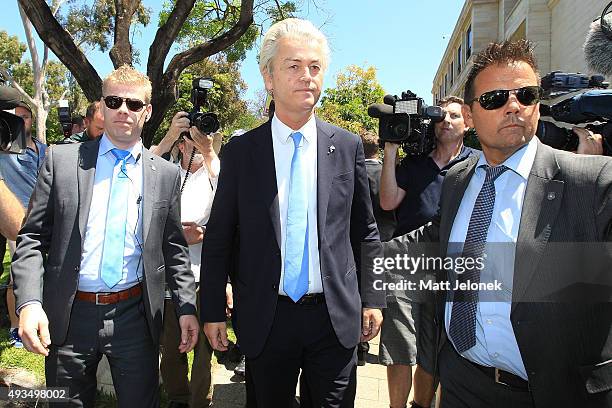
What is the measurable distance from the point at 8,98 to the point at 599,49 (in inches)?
137

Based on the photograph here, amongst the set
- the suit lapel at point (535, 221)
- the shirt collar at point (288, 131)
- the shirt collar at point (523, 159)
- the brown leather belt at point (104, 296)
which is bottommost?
the brown leather belt at point (104, 296)

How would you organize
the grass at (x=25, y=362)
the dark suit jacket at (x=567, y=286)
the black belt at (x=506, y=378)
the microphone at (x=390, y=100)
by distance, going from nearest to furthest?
the dark suit jacket at (x=567, y=286)
the black belt at (x=506, y=378)
the microphone at (x=390, y=100)
the grass at (x=25, y=362)

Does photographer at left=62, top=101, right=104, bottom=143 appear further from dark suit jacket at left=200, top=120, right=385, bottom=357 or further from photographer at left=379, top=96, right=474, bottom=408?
photographer at left=379, top=96, right=474, bottom=408

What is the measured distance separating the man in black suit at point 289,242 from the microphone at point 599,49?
6.16 ft

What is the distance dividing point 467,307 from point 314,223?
0.79 m

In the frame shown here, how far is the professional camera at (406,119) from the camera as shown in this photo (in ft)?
10.5

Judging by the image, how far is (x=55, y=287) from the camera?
7.34 feet

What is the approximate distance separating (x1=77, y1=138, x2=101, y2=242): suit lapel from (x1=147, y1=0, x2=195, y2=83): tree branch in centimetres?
A: 483

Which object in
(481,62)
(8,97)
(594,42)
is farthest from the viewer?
(594,42)

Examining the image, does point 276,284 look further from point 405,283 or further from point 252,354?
point 405,283

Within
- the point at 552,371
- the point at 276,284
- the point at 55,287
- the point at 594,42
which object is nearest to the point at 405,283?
the point at 276,284

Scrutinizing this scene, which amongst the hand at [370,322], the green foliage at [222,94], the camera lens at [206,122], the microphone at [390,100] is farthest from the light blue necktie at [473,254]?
the green foliage at [222,94]

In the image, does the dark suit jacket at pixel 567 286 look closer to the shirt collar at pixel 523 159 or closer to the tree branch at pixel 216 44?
the shirt collar at pixel 523 159

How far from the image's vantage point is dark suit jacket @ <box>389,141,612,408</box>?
1.56 metres
